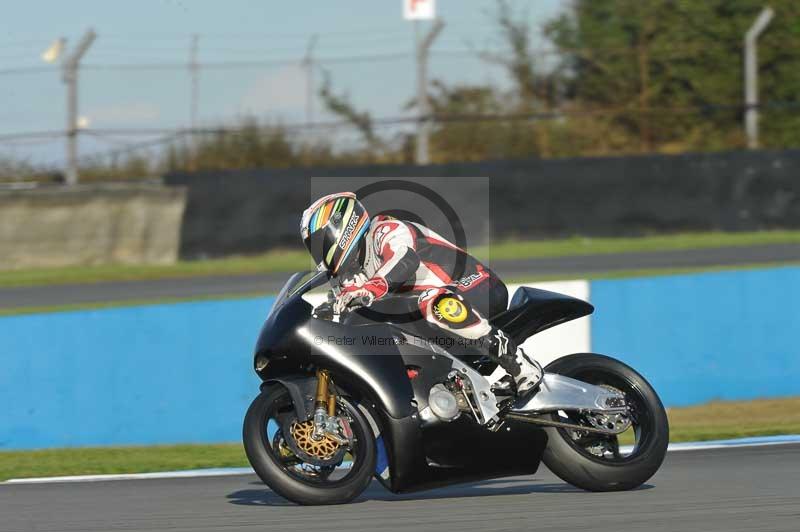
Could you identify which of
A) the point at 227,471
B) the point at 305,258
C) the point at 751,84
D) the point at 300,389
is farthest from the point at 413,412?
the point at 751,84

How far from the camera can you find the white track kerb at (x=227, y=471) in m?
6.76

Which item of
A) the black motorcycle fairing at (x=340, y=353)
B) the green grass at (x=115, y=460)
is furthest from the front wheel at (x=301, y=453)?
the green grass at (x=115, y=460)

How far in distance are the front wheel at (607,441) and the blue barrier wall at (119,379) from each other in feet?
11.9

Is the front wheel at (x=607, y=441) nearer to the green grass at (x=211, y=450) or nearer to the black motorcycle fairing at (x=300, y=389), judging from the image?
the black motorcycle fairing at (x=300, y=389)

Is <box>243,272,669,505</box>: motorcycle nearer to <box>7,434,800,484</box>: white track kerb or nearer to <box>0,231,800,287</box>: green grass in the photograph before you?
<box>7,434,800,484</box>: white track kerb

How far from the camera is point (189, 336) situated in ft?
29.3

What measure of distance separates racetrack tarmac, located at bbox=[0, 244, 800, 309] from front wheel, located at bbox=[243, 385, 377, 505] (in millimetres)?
9261

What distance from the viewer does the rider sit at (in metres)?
5.46

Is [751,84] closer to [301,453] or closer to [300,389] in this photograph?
[300,389]

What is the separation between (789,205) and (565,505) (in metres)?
12.6

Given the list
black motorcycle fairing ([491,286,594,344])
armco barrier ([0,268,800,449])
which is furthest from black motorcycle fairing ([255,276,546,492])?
armco barrier ([0,268,800,449])

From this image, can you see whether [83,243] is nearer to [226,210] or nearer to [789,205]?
[226,210]

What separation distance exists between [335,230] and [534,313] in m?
1.13

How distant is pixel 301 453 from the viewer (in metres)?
5.41
